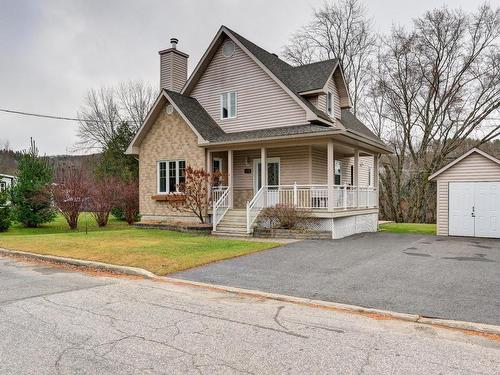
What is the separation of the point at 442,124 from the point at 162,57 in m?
23.7

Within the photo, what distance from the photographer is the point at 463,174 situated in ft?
55.9

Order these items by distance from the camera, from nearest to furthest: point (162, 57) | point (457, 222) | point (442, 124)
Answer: point (457, 222) < point (162, 57) < point (442, 124)

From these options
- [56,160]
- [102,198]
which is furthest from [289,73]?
[56,160]

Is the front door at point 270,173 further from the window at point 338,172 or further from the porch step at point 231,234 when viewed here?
the window at point 338,172

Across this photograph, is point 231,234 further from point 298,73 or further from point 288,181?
point 298,73

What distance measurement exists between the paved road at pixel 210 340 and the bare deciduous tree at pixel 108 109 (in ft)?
134

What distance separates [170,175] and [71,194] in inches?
274

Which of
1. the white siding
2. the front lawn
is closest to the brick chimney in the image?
the front lawn

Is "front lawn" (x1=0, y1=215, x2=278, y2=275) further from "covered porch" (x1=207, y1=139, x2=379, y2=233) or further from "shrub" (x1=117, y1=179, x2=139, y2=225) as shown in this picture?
"shrub" (x1=117, y1=179, x2=139, y2=225)

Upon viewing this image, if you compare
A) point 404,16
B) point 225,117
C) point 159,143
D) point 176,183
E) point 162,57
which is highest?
point 404,16

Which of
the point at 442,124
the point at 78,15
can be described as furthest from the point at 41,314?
the point at 442,124

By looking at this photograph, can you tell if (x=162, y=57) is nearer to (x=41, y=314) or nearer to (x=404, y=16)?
(x=41, y=314)

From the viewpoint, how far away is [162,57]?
22797 millimetres

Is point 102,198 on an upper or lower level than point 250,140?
lower
